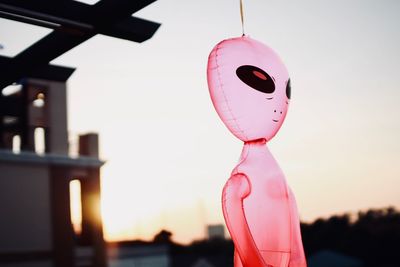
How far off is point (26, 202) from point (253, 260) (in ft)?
38.2

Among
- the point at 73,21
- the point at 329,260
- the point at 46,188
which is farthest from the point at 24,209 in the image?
the point at 329,260

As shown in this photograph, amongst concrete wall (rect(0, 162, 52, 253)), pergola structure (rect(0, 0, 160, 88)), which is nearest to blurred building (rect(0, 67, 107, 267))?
concrete wall (rect(0, 162, 52, 253))

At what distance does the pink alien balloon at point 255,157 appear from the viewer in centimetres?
324

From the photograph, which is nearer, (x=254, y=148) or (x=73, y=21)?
(x=73, y=21)

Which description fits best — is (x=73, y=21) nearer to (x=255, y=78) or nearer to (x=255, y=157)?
(x=255, y=78)

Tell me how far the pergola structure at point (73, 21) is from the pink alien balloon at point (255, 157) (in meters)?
0.51

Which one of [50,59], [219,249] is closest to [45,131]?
[50,59]

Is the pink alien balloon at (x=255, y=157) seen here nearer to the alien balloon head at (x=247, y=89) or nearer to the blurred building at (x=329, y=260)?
the alien balloon head at (x=247, y=89)

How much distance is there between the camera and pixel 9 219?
1371 cm

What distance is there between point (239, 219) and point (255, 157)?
368mm

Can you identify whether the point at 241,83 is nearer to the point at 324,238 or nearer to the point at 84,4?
the point at 84,4

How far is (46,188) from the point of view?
14.6 m

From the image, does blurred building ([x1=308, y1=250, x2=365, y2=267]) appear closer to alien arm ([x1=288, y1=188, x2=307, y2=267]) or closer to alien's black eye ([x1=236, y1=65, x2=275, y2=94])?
alien arm ([x1=288, y1=188, x2=307, y2=267])

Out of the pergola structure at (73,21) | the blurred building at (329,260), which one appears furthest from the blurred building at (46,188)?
the blurred building at (329,260)
